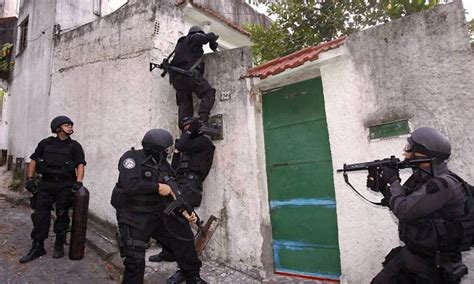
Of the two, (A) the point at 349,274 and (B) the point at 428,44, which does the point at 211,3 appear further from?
(A) the point at 349,274

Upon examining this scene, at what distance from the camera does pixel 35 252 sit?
4.33 meters

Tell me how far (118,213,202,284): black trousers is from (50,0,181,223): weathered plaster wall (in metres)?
2.03

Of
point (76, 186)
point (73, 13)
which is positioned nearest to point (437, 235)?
point (76, 186)

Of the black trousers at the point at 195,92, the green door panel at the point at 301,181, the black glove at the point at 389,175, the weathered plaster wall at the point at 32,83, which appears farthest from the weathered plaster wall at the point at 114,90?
the black glove at the point at 389,175

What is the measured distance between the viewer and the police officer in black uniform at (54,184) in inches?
171

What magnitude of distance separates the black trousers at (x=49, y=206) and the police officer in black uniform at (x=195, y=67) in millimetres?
1895

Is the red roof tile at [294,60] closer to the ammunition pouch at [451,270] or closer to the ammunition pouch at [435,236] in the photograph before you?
the ammunition pouch at [435,236]

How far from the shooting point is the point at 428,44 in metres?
3.16

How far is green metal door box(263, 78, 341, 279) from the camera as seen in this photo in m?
3.77

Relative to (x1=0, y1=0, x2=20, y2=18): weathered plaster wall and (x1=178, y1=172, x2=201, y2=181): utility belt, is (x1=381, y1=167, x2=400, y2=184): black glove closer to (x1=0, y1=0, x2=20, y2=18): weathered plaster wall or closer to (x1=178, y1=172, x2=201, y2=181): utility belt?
(x1=178, y1=172, x2=201, y2=181): utility belt

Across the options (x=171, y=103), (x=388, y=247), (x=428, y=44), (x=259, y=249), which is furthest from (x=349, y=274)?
(x=171, y=103)

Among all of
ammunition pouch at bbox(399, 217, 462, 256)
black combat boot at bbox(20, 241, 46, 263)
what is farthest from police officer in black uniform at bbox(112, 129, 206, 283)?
ammunition pouch at bbox(399, 217, 462, 256)

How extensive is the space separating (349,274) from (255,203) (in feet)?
4.44

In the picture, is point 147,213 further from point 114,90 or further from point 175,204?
point 114,90
